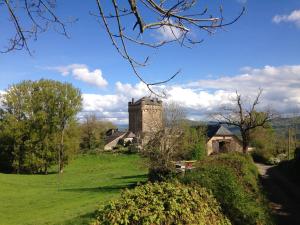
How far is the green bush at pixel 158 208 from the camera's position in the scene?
613 cm

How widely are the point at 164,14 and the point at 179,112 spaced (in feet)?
108

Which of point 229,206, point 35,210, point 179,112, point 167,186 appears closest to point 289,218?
point 229,206

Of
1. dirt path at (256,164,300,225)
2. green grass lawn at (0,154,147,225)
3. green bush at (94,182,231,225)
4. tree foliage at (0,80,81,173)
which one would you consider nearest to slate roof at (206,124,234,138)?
green grass lawn at (0,154,147,225)

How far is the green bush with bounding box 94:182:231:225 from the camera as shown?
613cm

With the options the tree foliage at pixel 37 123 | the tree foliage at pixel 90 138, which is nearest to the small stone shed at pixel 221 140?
the tree foliage at pixel 37 123

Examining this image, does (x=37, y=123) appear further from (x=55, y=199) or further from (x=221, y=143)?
(x=55, y=199)

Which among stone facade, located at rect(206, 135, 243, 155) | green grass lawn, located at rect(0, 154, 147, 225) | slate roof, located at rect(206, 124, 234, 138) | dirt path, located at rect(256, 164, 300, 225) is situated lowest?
green grass lawn, located at rect(0, 154, 147, 225)

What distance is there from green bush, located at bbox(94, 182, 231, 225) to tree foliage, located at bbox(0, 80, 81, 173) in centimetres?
5672

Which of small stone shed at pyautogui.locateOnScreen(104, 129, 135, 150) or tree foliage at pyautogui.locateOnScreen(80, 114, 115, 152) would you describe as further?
small stone shed at pyautogui.locateOnScreen(104, 129, 135, 150)

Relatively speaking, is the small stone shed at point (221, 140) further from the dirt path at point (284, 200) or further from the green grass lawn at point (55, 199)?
the dirt path at point (284, 200)

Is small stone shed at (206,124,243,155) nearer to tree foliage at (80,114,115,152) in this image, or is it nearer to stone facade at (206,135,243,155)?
stone facade at (206,135,243,155)

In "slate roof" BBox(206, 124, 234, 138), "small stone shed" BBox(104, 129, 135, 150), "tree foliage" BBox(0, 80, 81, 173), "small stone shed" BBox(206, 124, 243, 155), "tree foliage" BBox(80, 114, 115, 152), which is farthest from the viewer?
"small stone shed" BBox(104, 129, 135, 150)

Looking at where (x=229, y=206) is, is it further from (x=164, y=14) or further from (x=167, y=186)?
(x=164, y=14)

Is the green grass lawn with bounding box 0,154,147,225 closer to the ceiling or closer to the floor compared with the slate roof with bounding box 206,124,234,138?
closer to the floor
